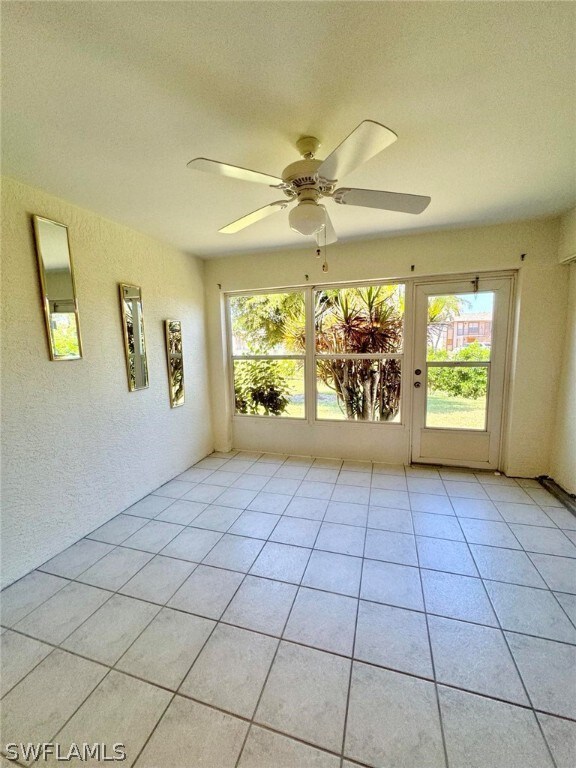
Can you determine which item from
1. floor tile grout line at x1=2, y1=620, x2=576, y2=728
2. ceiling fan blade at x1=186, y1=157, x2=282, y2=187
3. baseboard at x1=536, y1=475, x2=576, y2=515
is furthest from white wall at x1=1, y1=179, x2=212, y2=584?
baseboard at x1=536, y1=475, x2=576, y2=515

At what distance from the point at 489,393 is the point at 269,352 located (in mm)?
2349

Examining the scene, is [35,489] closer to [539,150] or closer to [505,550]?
[505,550]

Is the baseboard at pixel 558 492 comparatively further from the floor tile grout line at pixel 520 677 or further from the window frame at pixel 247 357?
the window frame at pixel 247 357

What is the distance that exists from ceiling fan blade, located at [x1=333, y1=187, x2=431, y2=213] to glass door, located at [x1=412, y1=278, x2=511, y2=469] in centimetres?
168

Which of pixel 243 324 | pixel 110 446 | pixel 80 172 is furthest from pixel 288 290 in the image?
pixel 110 446

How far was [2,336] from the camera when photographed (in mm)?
1685

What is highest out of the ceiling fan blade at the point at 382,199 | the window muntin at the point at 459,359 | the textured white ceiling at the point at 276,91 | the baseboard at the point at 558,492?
the textured white ceiling at the point at 276,91

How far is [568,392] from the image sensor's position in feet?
8.39

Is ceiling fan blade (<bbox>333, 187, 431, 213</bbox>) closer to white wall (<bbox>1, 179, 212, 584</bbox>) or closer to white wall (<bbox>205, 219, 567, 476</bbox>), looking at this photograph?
white wall (<bbox>205, 219, 567, 476</bbox>)

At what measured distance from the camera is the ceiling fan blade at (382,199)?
144 centimetres

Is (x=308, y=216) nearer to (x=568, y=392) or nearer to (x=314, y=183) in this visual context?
(x=314, y=183)

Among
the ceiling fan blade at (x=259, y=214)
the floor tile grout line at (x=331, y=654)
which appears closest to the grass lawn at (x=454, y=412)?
the floor tile grout line at (x=331, y=654)

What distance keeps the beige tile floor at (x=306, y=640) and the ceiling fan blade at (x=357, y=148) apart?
6.70 feet

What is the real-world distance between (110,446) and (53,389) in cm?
63
